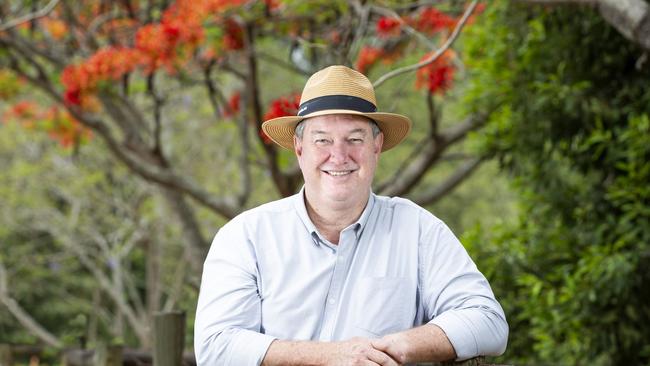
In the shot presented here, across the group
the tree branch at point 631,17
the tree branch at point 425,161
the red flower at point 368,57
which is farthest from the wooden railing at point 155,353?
the red flower at point 368,57

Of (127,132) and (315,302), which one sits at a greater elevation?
(127,132)

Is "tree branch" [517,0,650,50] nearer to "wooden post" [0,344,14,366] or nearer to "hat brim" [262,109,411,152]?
"hat brim" [262,109,411,152]

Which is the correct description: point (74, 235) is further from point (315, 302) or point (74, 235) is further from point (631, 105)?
point (315, 302)

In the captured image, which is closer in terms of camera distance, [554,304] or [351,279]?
[351,279]

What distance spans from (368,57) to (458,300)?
6.50m

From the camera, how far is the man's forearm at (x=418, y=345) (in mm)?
2336

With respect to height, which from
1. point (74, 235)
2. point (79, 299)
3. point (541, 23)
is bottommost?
point (79, 299)

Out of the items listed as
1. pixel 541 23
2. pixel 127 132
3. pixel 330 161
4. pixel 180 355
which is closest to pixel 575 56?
pixel 541 23

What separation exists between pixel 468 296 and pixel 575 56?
12.2ft

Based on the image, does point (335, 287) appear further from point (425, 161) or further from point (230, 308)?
point (425, 161)

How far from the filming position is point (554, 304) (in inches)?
221

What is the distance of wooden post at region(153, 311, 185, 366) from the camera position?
12.5ft

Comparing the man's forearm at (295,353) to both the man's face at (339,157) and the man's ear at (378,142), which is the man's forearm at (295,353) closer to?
the man's face at (339,157)

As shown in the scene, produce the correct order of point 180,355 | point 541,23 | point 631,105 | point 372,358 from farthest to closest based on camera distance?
point 541,23, point 631,105, point 180,355, point 372,358
